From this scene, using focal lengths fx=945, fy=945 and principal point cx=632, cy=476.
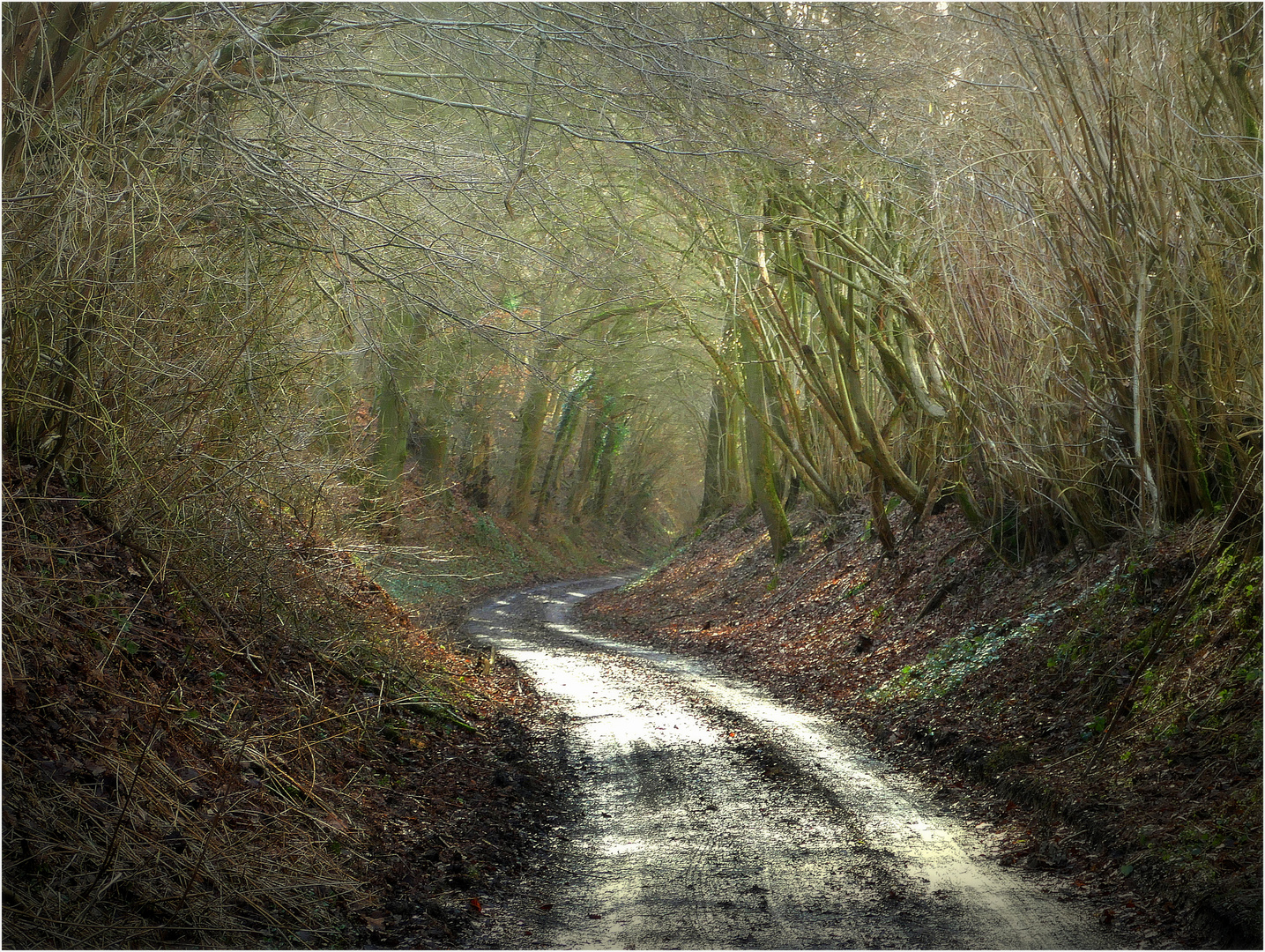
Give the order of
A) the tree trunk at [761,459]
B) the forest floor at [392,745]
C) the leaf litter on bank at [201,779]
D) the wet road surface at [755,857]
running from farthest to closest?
1. the tree trunk at [761,459]
2. the wet road surface at [755,857]
3. the forest floor at [392,745]
4. the leaf litter on bank at [201,779]

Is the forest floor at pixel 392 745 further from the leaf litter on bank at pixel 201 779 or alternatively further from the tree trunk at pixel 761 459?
the tree trunk at pixel 761 459

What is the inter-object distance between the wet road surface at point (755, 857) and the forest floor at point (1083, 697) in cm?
41

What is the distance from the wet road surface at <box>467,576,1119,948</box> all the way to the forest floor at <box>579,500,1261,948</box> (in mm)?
414

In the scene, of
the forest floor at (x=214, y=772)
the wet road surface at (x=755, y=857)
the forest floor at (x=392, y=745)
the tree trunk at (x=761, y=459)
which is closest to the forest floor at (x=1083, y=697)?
the forest floor at (x=392, y=745)

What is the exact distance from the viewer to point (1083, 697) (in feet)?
25.4

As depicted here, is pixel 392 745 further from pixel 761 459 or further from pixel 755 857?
pixel 761 459

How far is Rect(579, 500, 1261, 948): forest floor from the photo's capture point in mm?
5160

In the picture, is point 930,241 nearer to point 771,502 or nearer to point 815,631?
point 815,631

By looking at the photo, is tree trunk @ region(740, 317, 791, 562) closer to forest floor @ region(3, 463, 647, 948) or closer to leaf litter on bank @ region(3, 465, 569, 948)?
forest floor @ region(3, 463, 647, 948)

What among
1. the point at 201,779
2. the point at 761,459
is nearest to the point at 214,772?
the point at 201,779

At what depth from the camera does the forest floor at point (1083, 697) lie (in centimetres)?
516

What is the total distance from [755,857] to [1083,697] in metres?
3.56

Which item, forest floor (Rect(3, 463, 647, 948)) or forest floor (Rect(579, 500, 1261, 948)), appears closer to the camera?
forest floor (Rect(3, 463, 647, 948))

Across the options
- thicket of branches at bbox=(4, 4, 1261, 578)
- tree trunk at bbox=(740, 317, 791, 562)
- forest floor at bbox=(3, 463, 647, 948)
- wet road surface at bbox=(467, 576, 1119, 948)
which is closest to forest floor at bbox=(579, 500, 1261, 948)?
wet road surface at bbox=(467, 576, 1119, 948)
